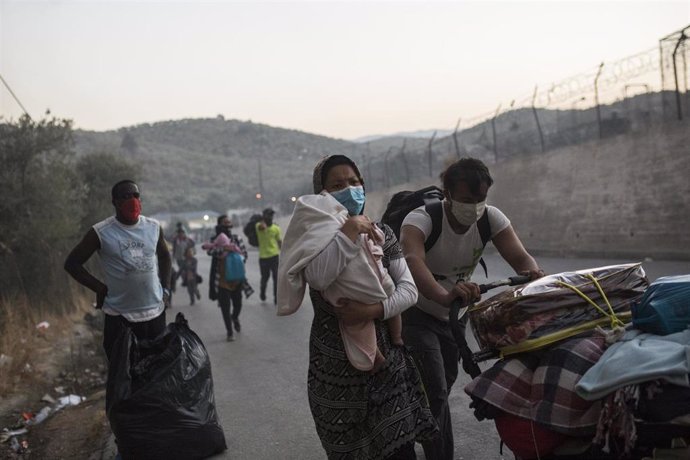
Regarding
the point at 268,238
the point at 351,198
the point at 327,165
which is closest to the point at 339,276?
the point at 351,198

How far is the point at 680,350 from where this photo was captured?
205 cm

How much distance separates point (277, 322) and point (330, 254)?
878 centimetres

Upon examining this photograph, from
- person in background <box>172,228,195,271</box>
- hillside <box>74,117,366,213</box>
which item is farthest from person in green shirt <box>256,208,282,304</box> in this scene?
hillside <box>74,117,366,213</box>

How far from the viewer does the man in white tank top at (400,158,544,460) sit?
338cm

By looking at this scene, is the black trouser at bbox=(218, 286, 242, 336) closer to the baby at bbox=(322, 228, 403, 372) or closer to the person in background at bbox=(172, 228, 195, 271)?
the person in background at bbox=(172, 228, 195, 271)

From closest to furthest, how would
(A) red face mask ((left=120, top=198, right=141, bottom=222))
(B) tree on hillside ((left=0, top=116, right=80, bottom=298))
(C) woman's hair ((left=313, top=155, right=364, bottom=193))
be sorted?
(C) woman's hair ((left=313, top=155, right=364, bottom=193)) < (A) red face mask ((left=120, top=198, right=141, bottom=222)) < (B) tree on hillside ((left=0, top=116, right=80, bottom=298))

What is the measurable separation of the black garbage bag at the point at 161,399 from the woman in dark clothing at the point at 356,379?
199 centimetres

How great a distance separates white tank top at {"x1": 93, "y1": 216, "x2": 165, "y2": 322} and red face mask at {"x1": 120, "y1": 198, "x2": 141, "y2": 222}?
87 mm

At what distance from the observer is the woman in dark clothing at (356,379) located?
2.78 metres

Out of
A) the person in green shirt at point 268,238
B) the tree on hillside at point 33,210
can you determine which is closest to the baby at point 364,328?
the tree on hillside at point 33,210

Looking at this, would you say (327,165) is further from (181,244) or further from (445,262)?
(181,244)

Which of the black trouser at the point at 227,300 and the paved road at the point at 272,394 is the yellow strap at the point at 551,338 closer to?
the paved road at the point at 272,394

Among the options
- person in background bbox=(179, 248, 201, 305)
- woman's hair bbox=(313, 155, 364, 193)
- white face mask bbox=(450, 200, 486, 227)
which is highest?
woman's hair bbox=(313, 155, 364, 193)

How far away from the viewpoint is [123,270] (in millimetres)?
4953
